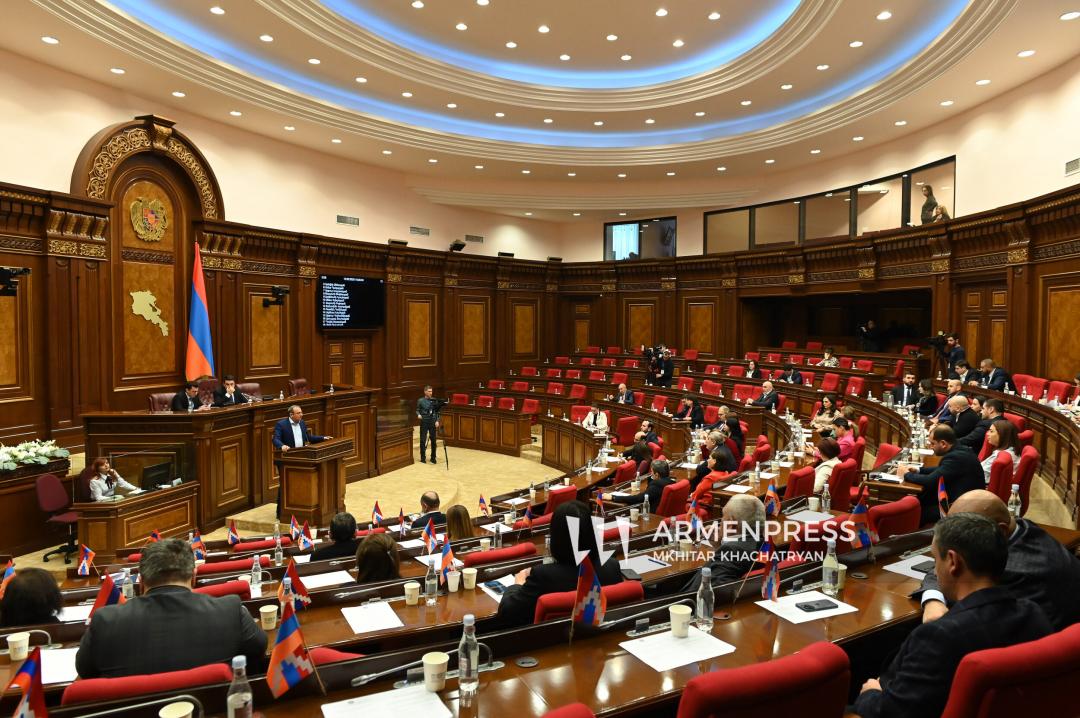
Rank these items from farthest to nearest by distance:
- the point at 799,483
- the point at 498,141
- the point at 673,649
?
1. the point at 498,141
2. the point at 799,483
3. the point at 673,649

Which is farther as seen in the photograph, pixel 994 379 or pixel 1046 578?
pixel 994 379

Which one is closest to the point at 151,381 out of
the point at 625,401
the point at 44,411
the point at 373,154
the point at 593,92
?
the point at 44,411

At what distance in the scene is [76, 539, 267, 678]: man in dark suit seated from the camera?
222 centimetres

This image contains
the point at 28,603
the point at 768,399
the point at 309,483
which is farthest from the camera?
the point at 768,399

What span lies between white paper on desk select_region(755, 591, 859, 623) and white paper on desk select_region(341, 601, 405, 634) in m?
1.59

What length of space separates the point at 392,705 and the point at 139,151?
35.5ft

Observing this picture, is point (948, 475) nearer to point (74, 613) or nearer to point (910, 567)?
point (910, 567)

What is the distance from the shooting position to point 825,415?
8.81 metres

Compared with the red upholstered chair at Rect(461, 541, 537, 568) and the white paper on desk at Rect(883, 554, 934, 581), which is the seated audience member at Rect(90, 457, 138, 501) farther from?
the white paper on desk at Rect(883, 554, 934, 581)

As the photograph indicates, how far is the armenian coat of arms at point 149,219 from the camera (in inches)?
410

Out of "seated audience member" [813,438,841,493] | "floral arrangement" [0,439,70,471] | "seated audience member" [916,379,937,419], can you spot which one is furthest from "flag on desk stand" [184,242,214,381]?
"seated audience member" [916,379,937,419]

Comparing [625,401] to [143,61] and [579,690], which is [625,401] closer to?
[143,61]

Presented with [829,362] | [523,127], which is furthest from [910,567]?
[523,127]

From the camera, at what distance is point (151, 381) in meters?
10.7
